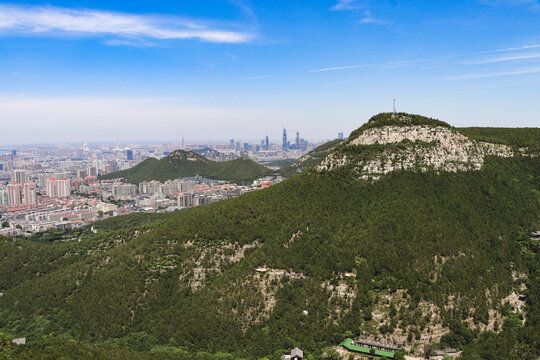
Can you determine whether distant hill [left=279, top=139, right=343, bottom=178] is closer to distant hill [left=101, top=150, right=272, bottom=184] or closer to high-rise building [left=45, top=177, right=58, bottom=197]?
distant hill [left=101, top=150, right=272, bottom=184]

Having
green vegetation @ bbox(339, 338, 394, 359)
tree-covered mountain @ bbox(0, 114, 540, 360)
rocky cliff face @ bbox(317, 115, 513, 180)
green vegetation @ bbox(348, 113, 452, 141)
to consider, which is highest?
green vegetation @ bbox(348, 113, 452, 141)

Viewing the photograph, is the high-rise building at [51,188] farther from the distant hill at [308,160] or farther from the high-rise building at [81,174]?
the distant hill at [308,160]

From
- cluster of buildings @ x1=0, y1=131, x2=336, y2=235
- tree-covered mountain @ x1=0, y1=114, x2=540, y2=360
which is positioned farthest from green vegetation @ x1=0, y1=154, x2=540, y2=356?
cluster of buildings @ x1=0, y1=131, x2=336, y2=235

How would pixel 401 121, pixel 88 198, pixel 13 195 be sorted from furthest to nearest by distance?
pixel 88 198
pixel 13 195
pixel 401 121

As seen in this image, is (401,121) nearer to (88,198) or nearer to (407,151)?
(407,151)

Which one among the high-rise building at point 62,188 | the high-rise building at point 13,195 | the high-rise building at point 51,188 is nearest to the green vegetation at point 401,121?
the high-rise building at point 13,195

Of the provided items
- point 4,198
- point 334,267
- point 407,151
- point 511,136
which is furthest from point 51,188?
point 511,136

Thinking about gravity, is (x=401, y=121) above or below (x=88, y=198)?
above
